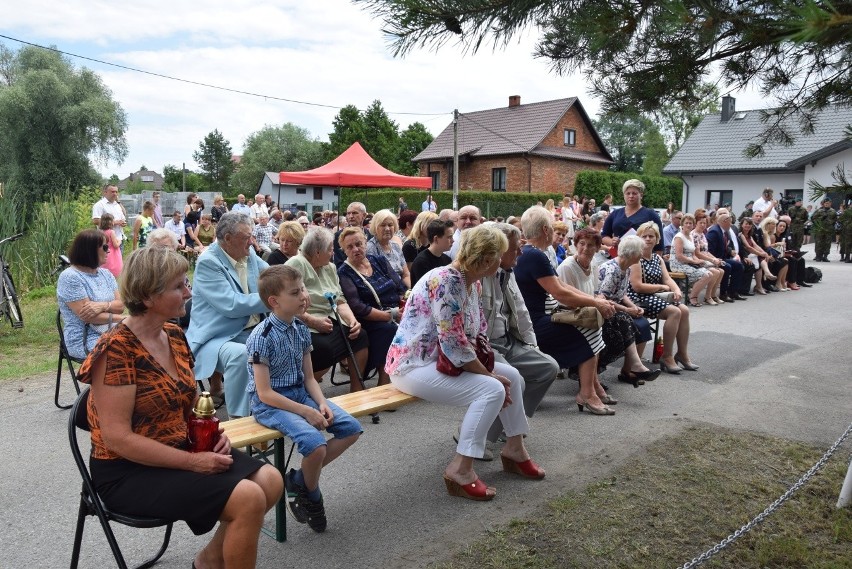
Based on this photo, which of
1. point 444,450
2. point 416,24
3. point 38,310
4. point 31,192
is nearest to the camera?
point 416,24

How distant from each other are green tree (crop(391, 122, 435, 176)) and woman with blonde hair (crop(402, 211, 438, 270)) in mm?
58186

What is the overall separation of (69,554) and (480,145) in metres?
41.9

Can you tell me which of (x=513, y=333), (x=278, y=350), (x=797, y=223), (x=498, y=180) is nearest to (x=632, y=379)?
(x=513, y=333)

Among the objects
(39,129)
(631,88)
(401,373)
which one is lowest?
(401,373)

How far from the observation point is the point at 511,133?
142 ft

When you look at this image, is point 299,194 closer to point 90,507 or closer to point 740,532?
point 90,507

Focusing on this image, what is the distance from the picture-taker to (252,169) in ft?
271

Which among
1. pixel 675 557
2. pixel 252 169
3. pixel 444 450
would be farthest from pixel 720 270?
pixel 252 169

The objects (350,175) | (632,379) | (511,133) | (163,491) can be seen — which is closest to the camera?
(163,491)

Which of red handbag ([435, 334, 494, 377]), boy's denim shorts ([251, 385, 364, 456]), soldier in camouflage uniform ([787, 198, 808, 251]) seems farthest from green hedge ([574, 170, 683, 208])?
boy's denim shorts ([251, 385, 364, 456])

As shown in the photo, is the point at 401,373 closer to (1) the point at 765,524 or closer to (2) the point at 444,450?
(2) the point at 444,450

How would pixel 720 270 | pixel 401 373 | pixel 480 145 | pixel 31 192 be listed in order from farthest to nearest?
1. pixel 480 145
2. pixel 31 192
3. pixel 720 270
4. pixel 401 373

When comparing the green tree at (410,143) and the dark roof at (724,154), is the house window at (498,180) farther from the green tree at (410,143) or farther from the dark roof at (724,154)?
the green tree at (410,143)

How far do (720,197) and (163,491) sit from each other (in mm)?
40970
